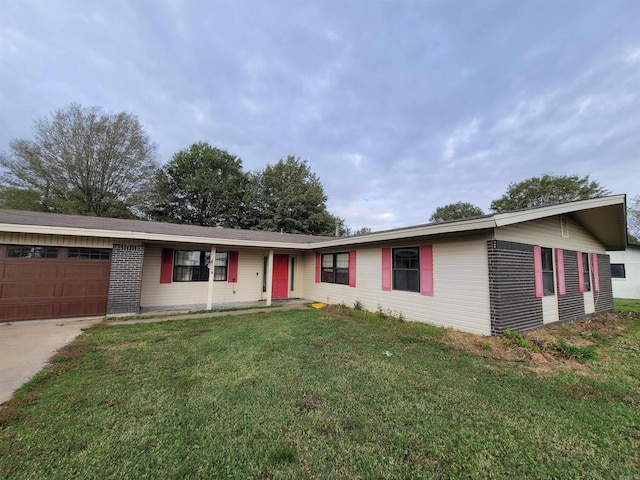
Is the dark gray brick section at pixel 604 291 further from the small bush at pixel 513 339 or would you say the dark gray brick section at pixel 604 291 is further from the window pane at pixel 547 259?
the small bush at pixel 513 339

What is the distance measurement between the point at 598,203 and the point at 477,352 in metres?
5.53

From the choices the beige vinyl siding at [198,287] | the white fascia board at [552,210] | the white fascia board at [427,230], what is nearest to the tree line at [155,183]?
the beige vinyl siding at [198,287]

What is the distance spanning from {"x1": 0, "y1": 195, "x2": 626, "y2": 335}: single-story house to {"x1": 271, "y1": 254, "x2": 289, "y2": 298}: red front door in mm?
1698

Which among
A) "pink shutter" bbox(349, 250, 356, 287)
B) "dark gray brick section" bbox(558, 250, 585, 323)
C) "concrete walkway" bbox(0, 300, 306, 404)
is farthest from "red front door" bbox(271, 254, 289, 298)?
"dark gray brick section" bbox(558, 250, 585, 323)

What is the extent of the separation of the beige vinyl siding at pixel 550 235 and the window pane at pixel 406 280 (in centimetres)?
234

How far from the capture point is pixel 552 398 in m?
3.03

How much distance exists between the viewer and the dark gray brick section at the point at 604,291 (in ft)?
29.0

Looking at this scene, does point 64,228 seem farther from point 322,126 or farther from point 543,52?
point 543,52

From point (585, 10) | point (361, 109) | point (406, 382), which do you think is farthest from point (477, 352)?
point (361, 109)

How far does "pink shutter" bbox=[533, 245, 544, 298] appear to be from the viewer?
6.27 m

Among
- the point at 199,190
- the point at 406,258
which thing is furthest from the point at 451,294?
the point at 199,190

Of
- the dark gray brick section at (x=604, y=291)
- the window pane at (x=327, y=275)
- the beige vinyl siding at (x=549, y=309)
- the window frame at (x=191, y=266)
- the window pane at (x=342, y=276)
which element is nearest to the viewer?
the beige vinyl siding at (x=549, y=309)

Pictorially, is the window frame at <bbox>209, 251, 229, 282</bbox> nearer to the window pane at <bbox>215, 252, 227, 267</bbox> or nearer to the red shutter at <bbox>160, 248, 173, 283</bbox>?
the window pane at <bbox>215, 252, 227, 267</bbox>

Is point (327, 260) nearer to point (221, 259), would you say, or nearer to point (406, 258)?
point (406, 258)
